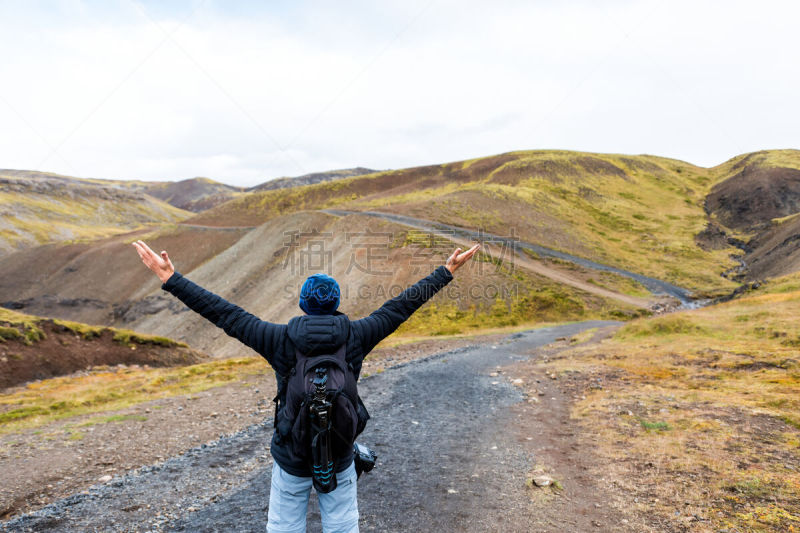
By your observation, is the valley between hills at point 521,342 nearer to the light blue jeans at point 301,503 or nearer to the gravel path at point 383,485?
the gravel path at point 383,485

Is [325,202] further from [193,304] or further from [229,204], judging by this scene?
[193,304]

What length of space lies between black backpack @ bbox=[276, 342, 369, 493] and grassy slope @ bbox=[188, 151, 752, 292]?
57437 millimetres

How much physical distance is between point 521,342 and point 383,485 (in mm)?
22117

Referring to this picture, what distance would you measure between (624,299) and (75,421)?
48.4m

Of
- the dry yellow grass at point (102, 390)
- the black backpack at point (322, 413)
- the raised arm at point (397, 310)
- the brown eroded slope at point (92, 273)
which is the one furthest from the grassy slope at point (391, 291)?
the black backpack at point (322, 413)

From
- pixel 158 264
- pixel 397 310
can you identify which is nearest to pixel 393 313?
pixel 397 310

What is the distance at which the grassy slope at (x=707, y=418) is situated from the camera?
20.9 feet

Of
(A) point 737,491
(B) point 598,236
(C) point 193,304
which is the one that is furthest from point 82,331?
(B) point 598,236

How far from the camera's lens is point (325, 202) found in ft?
333

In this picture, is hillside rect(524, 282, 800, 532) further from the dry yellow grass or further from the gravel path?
the dry yellow grass

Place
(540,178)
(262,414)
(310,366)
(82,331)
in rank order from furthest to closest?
(540,178) < (82,331) < (262,414) < (310,366)

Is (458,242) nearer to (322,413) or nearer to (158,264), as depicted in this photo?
(158,264)

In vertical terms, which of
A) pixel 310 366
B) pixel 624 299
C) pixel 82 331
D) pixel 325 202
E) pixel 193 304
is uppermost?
pixel 325 202

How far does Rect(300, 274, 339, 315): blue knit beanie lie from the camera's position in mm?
3764
